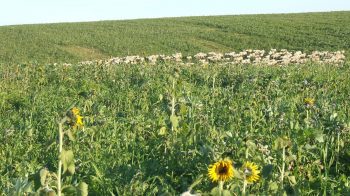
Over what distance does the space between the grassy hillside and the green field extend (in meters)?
16.5

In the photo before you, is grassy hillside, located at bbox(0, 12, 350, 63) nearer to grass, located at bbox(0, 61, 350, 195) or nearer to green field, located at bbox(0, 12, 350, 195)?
green field, located at bbox(0, 12, 350, 195)

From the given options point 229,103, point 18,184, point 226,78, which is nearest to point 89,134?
point 229,103

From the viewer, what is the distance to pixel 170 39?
33.5m

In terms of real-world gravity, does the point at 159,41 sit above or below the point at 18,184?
below

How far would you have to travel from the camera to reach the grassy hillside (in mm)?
28594

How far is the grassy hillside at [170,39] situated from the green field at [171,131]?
16516 millimetres

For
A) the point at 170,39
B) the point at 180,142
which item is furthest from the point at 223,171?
the point at 170,39

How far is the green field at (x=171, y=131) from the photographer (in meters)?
3.20

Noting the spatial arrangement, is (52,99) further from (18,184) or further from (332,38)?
(332,38)

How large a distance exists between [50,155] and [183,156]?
134 centimetres

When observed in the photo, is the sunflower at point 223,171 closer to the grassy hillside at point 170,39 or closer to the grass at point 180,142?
the grass at point 180,142

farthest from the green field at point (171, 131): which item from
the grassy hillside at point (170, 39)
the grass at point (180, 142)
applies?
the grassy hillside at point (170, 39)

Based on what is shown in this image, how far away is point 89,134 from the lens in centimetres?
498

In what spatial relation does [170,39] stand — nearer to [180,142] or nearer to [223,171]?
[180,142]
